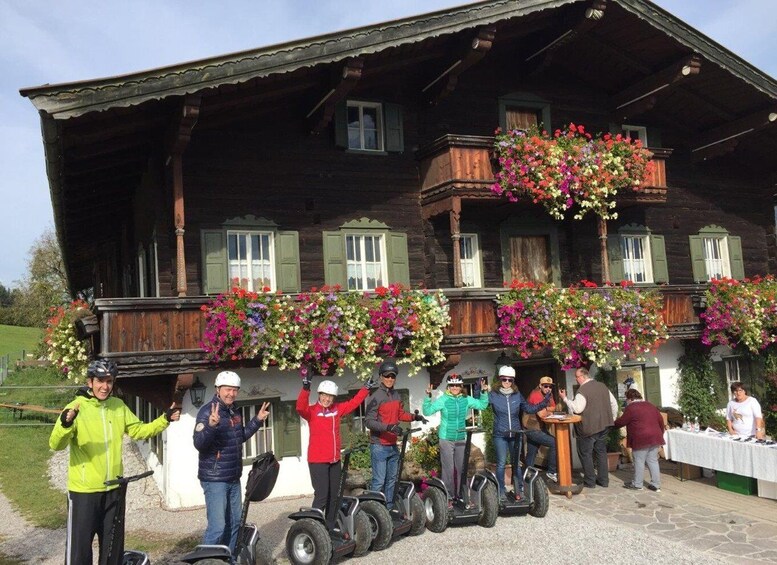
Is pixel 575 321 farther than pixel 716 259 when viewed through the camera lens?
No

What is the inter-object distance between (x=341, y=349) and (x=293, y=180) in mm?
4090

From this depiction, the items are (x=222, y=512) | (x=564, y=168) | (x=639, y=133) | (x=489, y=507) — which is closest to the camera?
(x=222, y=512)

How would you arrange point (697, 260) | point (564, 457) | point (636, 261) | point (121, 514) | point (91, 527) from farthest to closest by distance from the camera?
point (697, 260) < point (636, 261) < point (564, 457) < point (121, 514) < point (91, 527)

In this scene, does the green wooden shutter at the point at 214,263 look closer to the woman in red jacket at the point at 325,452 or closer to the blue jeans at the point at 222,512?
the woman in red jacket at the point at 325,452

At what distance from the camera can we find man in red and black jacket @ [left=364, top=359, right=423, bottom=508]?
8562 millimetres

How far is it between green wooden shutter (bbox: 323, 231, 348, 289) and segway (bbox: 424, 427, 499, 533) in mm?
5429

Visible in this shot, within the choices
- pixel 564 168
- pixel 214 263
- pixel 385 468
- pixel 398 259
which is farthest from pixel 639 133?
pixel 385 468

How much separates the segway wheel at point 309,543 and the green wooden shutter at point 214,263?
5.96 m

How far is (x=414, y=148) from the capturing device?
49.6 ft

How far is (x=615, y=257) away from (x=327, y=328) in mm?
8784

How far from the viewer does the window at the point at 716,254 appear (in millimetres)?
18234

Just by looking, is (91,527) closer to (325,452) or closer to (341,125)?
(325,452)

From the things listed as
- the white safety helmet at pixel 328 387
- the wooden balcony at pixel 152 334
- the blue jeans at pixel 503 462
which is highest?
the wooden balcony at pixel 152 334

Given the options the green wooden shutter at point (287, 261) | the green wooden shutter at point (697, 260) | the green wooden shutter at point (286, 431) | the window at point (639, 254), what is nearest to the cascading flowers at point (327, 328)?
the green wooden shutter at point (286, 431)
